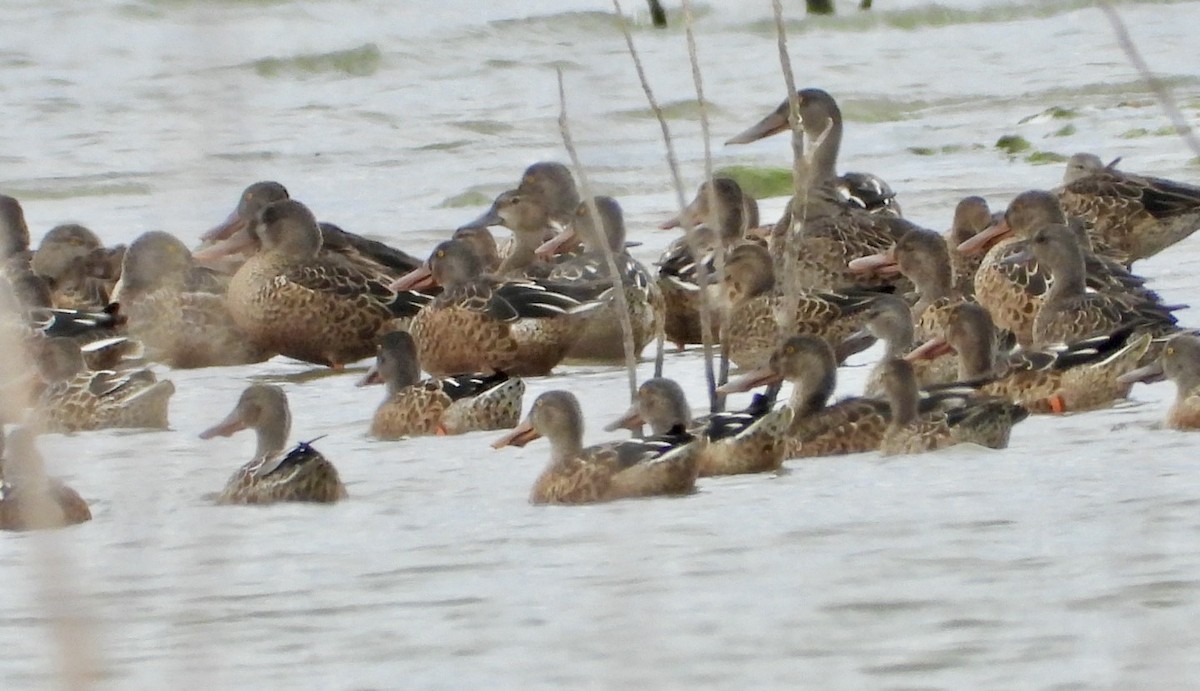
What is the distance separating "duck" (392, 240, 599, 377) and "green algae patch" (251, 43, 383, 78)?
11.1 metres

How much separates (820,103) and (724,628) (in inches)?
299

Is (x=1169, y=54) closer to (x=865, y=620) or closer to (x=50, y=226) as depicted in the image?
(x=50, y=226)

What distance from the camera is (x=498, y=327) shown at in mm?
8445

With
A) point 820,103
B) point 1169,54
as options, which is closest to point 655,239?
point 820,103

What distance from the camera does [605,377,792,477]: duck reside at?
5988mm

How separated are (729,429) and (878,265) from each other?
3074 millimetres

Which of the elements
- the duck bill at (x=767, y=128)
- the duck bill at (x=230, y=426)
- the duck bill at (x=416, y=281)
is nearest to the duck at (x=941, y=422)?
the duck bill at (x=230, y=426)

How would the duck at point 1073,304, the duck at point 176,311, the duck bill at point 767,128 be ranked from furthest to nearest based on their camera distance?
the duck bill at point 767,128
the duck at point 176,311
the duck at point 1073,304

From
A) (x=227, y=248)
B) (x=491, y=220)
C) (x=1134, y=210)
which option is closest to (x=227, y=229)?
(x=227, y=248)

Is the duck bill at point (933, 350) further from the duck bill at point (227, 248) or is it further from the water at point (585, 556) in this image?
the duck bill at point (227, 248)

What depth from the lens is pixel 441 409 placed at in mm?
7059

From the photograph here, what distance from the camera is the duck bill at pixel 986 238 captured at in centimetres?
918

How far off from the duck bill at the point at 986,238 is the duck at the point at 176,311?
9.05 feet

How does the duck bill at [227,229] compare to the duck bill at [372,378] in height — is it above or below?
above
